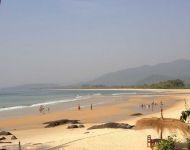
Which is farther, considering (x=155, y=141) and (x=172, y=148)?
(x=155, y=141)

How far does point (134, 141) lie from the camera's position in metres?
19.9

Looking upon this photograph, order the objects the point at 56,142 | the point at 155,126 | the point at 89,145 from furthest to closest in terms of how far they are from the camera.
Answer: the point at 56,142 < the point at 89,145 < the point at 155,126

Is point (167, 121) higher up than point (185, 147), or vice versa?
point (167, 121)

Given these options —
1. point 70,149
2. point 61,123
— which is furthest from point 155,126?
point 61,123

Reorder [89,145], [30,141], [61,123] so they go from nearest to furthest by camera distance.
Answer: [89,145]
[30,141]
[61,123]

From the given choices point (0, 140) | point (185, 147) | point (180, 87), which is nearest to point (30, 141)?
point (0, 140)

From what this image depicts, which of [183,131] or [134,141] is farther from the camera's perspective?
[134,141]

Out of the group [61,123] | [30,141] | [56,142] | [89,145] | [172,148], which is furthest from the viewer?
[61,123]

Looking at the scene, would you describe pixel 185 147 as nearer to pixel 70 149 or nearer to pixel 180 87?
pixel 70 149

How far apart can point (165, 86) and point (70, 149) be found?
121 m

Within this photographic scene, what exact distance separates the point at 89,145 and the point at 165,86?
120097mm

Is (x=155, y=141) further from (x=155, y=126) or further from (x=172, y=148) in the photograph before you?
(x=172, y=148)

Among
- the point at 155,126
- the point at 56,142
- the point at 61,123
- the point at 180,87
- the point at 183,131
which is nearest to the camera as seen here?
the point at 183,131

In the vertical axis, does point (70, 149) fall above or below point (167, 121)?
below
